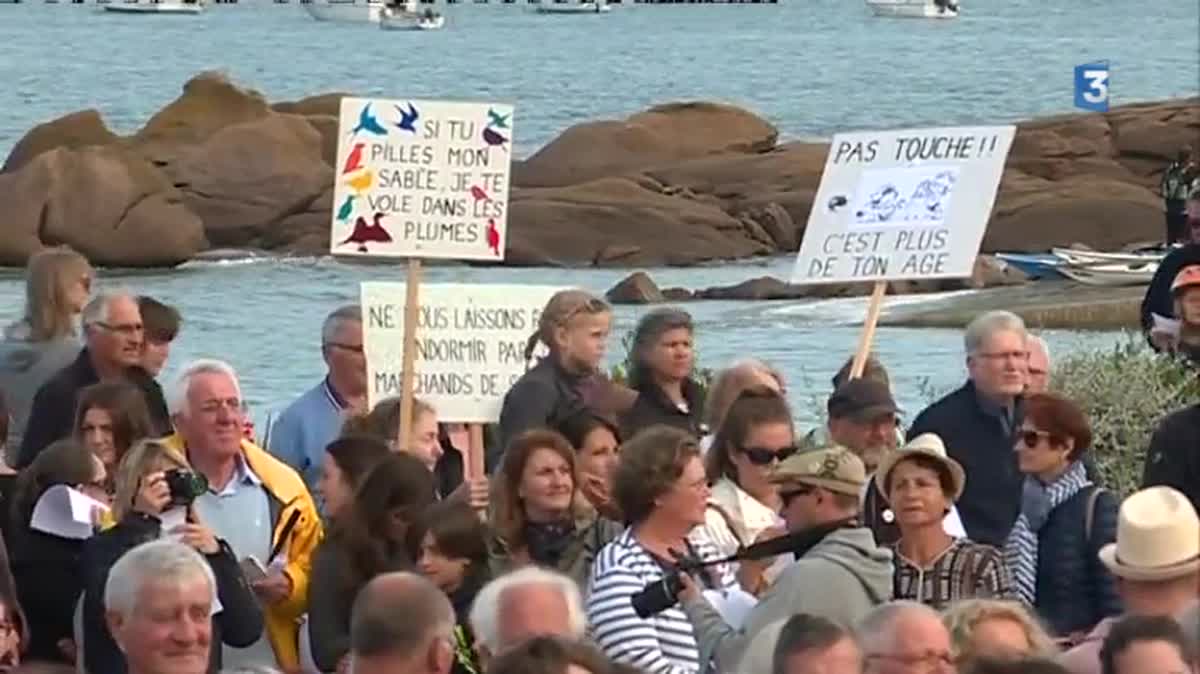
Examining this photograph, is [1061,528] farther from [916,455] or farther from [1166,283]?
[1166,283]

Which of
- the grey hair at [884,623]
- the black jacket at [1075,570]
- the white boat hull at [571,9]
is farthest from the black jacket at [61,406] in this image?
the white boat hull at [571,9]

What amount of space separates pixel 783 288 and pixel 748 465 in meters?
27.8

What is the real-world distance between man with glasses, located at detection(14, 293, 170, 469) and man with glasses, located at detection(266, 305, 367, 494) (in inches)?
22.1

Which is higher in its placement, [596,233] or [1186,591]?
[1186,591]

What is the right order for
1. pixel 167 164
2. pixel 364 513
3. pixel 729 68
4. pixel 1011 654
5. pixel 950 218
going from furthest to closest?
pixel 729 68, pixel 167 164, pixel 950 218, pixel 364 513, pixel 1011 654

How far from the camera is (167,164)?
162 ft

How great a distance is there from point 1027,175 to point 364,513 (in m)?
41.1

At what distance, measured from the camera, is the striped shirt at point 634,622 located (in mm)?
9352

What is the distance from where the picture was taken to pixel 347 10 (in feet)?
511

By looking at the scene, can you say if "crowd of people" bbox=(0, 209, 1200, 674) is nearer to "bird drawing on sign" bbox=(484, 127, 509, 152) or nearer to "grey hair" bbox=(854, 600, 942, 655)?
"grey hair" bbox=(854, 600, 942, 655)

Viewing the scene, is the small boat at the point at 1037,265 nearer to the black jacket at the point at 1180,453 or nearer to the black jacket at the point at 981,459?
the black jacket at the point at 981,459

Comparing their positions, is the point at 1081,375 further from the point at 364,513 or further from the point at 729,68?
the point at 729,68

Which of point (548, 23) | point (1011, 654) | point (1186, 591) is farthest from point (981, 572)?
point (548, 23)

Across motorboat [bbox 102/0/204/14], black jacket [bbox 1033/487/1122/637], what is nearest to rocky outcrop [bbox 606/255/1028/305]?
black jacket [bbox 1033/487/1122/637]
